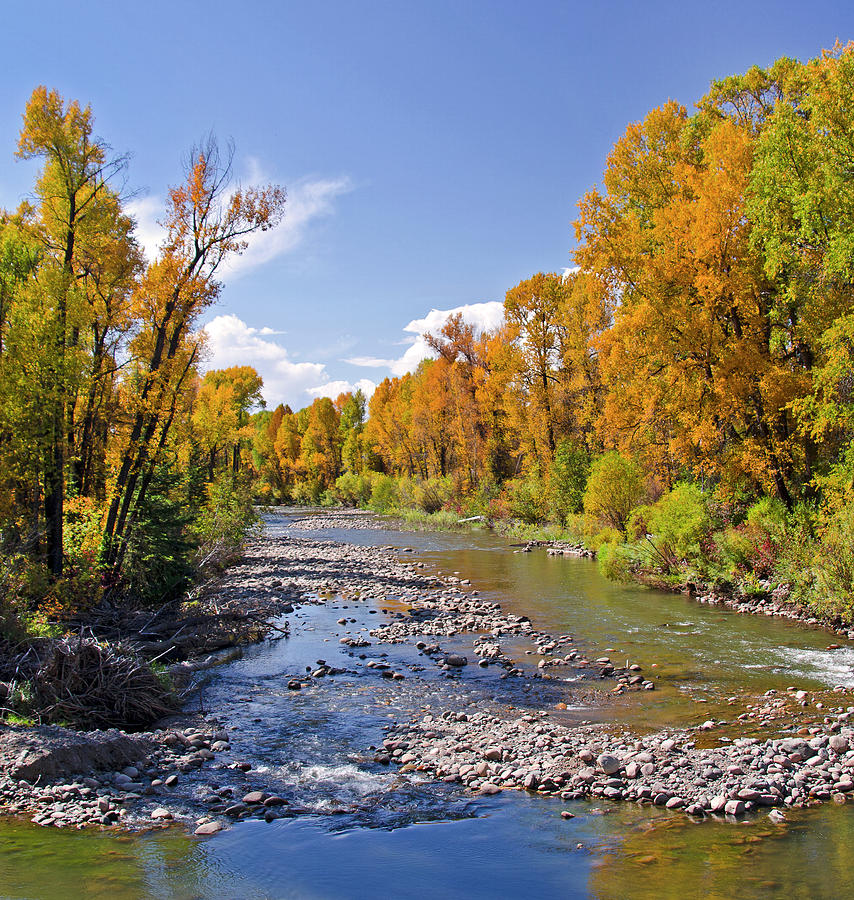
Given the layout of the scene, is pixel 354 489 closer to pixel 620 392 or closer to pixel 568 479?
pixel 568 479

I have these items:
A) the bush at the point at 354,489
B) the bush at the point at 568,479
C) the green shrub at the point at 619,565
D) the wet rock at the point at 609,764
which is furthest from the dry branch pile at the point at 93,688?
the bush at the point at 354,489

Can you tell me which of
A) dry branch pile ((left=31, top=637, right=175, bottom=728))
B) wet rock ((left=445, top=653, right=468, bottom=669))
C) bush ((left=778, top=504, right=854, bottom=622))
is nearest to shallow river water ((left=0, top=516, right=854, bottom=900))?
wet rock ((left=445, top=653, right=468, bottom=669))

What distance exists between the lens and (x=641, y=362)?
70.1 feet

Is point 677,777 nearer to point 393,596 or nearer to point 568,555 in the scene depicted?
point 393,596

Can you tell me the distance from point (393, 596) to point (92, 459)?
9099 mm

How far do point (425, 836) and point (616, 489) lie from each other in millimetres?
20634

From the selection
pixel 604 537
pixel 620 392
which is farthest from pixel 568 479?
pixel 620 392

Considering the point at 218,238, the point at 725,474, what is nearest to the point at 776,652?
the point at 725,474

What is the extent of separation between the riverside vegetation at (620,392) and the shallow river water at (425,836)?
0.96 meters

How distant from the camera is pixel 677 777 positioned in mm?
6973

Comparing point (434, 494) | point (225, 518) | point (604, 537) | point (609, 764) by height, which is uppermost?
point (225, 518)

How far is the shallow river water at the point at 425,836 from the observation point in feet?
17.5

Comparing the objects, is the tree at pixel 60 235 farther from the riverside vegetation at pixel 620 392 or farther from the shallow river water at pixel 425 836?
the shallow river water at pixel 425 836

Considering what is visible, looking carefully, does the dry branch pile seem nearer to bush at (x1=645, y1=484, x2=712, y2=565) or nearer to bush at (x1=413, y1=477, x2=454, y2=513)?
bush at (x1=645, y1=484, x2=712, y2=565)
